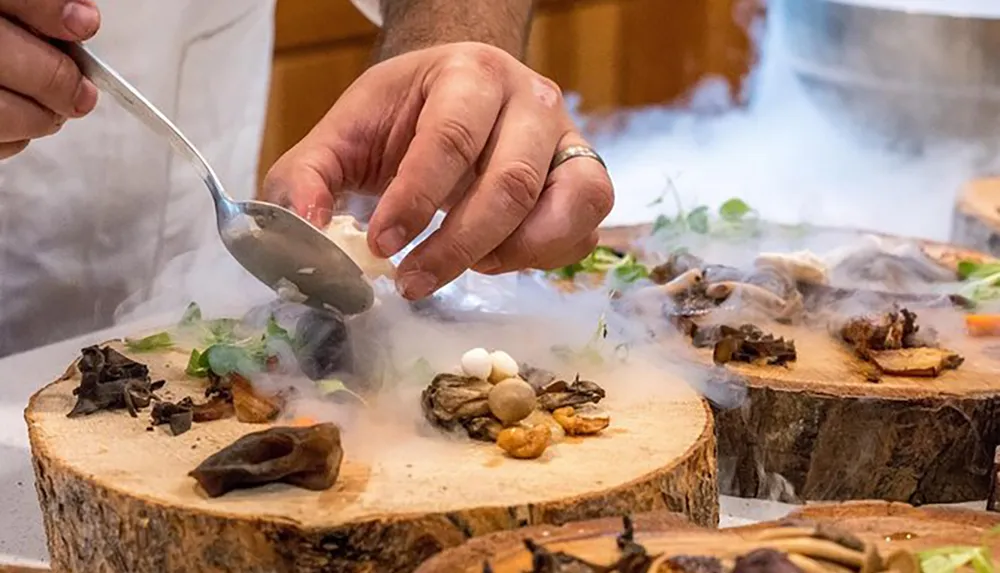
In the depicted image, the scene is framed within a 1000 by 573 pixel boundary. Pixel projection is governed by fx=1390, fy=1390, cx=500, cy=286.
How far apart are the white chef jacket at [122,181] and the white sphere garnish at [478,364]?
28.5 inches

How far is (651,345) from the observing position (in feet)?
5.15

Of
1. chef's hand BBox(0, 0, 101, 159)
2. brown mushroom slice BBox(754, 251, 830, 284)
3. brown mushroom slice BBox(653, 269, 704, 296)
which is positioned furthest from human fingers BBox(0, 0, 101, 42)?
brown mushroom slice BBox(754, 251, 830, 284)

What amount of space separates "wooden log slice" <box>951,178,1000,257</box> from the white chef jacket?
1.11m

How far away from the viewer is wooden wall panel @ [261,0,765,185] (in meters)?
2.96

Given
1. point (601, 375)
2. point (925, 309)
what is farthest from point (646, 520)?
point (925, 309)

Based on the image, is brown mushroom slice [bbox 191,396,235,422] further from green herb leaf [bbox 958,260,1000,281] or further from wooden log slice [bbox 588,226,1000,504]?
green herb leaf [bbox 958,260,1000,281]

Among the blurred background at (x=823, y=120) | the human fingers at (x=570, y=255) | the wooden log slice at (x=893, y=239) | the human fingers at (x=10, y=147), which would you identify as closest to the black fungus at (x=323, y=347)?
the human fingers at (x=570, y=255)

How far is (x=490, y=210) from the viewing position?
1275 millimetres

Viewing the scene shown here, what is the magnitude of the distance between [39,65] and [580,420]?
1.81ft

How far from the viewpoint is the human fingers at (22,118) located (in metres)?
1.21

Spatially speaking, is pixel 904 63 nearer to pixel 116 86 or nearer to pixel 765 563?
pixel 116 86

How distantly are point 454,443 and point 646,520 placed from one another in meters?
0.23

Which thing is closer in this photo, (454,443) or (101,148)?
(454,443)

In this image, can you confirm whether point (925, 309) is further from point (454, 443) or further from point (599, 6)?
point (599, 6)
